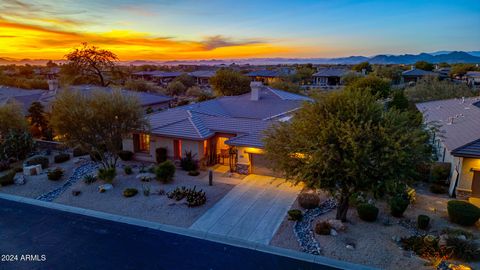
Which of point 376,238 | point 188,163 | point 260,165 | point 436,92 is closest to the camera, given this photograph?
point 376,238

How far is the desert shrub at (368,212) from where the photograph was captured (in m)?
13.8

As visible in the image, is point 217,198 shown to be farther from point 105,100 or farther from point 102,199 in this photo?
point 105,100

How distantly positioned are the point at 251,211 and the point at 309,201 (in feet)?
9.11

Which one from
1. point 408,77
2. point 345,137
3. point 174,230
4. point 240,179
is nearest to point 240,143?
point 240,179

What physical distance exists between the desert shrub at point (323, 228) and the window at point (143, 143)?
1473 centimetres

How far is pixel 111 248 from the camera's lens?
12.3m

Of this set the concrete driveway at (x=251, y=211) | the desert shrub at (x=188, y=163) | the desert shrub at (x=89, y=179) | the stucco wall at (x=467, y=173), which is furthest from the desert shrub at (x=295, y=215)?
the desert shrub at (x=89, y=179)

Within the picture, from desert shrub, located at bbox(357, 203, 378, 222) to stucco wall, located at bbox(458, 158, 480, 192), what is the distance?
5.61 metres

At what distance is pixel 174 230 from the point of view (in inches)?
537

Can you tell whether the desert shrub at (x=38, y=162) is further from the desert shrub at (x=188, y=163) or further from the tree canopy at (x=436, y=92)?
the tree canopy at (x=436, y=92)

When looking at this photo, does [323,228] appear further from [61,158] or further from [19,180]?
[61,158]

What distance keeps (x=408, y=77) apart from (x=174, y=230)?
76.1 m

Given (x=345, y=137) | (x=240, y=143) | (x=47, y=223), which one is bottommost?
(x=47, y=223)

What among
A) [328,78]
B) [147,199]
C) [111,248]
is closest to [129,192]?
[147,199]
